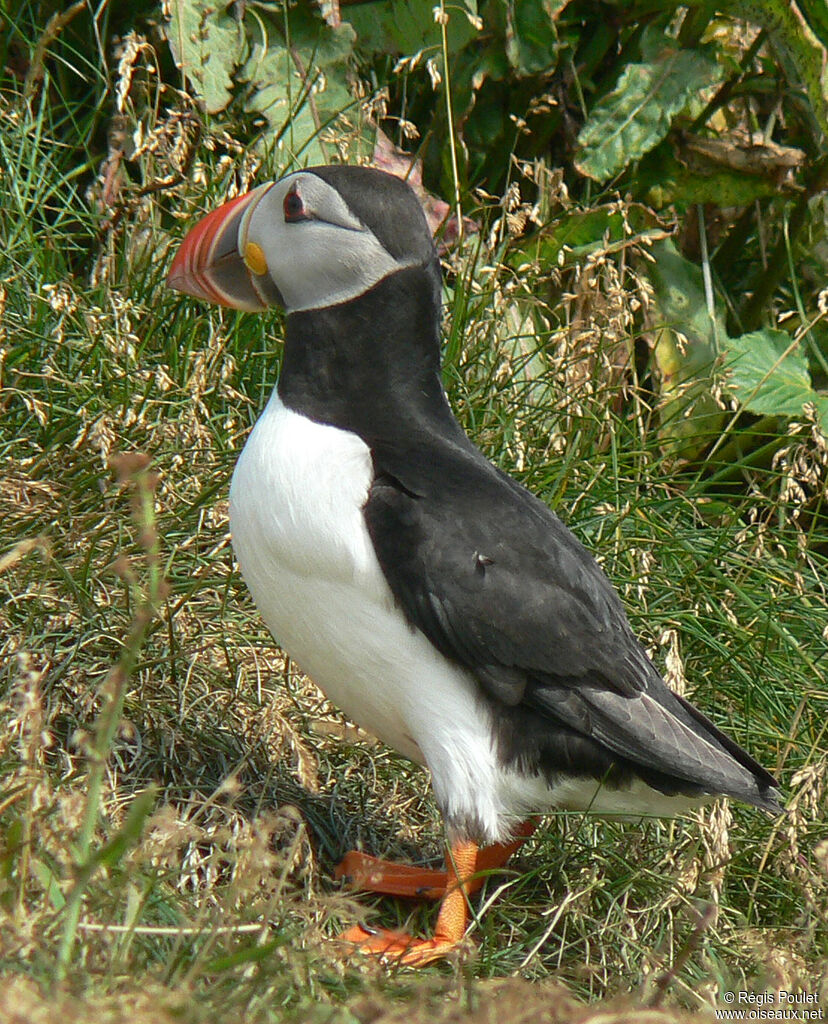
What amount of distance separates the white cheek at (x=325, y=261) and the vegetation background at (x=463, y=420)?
591mm

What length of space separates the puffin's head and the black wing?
0.45 m

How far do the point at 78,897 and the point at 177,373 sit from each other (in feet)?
8.63

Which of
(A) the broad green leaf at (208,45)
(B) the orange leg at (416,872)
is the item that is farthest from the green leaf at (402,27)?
(B) the orange leg at (416,872)

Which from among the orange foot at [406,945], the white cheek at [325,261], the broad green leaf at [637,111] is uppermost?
the broad green leaf at [637,111]

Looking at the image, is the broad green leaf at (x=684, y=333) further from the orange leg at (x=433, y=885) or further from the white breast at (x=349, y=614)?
the white breast at (x=349, y=614)

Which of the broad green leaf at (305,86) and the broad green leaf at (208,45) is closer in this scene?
the broad green leaf at (208,45)

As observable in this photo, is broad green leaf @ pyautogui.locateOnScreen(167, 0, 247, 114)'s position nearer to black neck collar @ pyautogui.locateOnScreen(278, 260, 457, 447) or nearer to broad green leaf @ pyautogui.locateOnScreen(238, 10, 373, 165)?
broad green leaf @ pyautogui.locateOnScreen(238, 10, 373, 165)

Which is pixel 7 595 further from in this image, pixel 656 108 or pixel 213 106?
pixel 656 108

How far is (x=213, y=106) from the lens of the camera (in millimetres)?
4738

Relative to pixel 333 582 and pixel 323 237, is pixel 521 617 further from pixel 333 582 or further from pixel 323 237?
pixel 323 237

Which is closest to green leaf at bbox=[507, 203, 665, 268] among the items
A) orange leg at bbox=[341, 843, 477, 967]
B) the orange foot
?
orange leg at bbox=[341, 843, 477, 967]

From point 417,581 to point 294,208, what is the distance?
3.06ft

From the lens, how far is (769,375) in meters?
4.86

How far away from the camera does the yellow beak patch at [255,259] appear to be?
342cm
